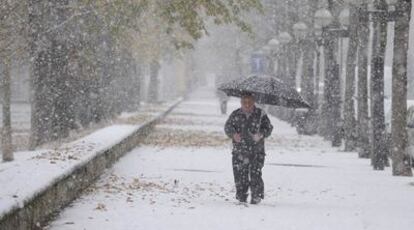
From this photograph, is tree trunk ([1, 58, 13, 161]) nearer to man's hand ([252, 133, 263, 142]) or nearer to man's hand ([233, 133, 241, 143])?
man's hand ([233, 133, 241, 143])

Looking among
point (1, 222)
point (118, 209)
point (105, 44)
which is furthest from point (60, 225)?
point (105, 44)

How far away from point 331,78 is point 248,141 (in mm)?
15285

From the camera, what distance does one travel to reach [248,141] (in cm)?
1227

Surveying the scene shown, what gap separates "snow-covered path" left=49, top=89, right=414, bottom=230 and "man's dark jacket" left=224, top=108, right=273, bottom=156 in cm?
81

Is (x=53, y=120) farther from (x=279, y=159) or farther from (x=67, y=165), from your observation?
(x=67, y=165)

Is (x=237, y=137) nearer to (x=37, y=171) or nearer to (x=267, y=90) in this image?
(x=267, y=90)

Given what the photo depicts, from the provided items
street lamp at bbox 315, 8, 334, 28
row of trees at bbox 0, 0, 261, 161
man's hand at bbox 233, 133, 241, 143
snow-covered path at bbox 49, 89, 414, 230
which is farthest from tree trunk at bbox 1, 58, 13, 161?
man's hand at bbox 233, 133, 241, 143

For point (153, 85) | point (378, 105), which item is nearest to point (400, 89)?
point (378, 105)

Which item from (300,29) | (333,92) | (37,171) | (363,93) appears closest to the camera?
(37,171)

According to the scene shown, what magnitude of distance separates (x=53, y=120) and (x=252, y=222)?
16.4m

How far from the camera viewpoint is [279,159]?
2155cm

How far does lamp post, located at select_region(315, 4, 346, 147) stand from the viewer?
25.4m

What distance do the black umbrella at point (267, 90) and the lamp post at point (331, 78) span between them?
1305 centimetres

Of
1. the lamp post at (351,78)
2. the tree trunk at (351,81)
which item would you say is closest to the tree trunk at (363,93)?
the lamp post at (351,78)
